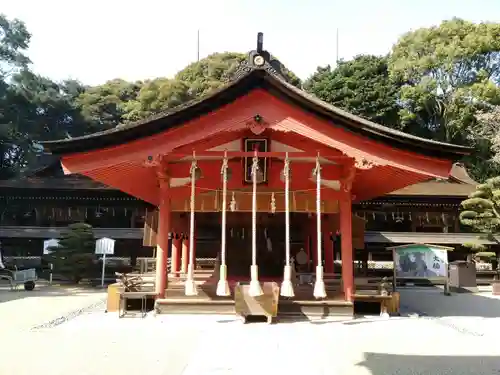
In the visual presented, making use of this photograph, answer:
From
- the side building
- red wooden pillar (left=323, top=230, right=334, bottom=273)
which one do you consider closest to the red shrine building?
red wooden pillar (left=323, top=230, right=334, bottom=273)

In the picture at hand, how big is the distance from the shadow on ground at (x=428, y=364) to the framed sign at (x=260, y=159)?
18.6 feet

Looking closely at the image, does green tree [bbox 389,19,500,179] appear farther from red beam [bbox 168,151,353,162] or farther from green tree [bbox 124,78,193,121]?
red beam [bbox 168,151,353,162]

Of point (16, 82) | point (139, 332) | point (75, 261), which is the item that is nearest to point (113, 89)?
point (16, 82)

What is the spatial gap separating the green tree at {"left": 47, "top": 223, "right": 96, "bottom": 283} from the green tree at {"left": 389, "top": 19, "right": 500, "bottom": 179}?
98.4ft

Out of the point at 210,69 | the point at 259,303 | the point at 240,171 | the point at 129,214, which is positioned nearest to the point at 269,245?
the point at 240,171

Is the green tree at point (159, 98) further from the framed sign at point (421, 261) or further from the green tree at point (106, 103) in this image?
the framed sign at point (421, 261)

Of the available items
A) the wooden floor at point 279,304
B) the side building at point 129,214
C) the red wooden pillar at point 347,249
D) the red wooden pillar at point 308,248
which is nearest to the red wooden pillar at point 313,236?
the red wooden pillar at point 308,248

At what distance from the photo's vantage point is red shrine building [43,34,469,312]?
10.2 m

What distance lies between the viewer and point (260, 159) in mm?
11750

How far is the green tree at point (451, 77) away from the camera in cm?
3819

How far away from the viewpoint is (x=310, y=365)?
6352 millimetres

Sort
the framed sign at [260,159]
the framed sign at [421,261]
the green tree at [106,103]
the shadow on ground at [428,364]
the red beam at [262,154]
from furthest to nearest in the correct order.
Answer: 1. the green tree at [106,103]
2. the framed sign at [421,261]
3. the framed sign at [260,159]
4. the red beam at [262,154]
5. the shadow on ground at [428,364]

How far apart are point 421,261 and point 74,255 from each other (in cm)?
1628

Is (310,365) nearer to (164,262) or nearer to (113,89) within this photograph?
(164,262)
